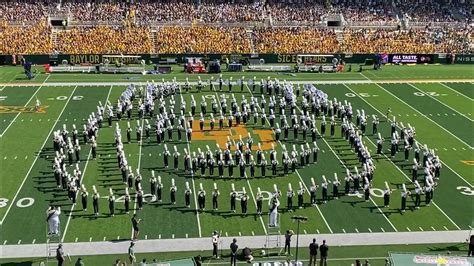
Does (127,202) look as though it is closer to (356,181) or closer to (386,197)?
(356,181)

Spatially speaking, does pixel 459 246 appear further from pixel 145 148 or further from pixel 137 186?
pixel 145 148

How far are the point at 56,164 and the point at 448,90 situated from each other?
24.2 m

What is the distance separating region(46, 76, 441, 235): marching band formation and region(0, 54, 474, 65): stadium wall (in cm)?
1002

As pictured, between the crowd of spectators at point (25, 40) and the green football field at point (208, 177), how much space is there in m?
7.40

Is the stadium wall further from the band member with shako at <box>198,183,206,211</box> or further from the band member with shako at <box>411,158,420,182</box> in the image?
the band member with shako at <box>198,183,206,211</box>

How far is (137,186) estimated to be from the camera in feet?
72.8

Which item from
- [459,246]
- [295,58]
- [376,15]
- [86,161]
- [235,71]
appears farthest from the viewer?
[376,15]

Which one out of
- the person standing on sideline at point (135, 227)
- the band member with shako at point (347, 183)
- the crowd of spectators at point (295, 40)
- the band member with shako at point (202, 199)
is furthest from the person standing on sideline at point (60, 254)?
the crowd of spectators at point (295, 40)

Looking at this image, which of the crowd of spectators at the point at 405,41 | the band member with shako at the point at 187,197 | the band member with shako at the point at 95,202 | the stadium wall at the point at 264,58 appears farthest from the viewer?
the crowd of spectators at the point at 405,41

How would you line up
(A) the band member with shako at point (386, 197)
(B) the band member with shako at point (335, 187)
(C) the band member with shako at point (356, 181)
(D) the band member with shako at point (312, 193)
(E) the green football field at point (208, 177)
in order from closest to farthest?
(E) the green football field at point (208, 177) < (D) the band member with shako at point (312, 193) < (A) the band member with shako at point (386, 197) < (B) the band member with shako at point (335, 187) < (C) the band member with shako at point (356, 181)

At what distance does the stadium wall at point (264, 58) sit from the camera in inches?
1813

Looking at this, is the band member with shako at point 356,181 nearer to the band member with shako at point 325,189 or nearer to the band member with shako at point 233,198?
the band member with shako at point 325,189

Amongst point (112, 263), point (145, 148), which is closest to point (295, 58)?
point (145, 148)

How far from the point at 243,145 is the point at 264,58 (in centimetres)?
2244
